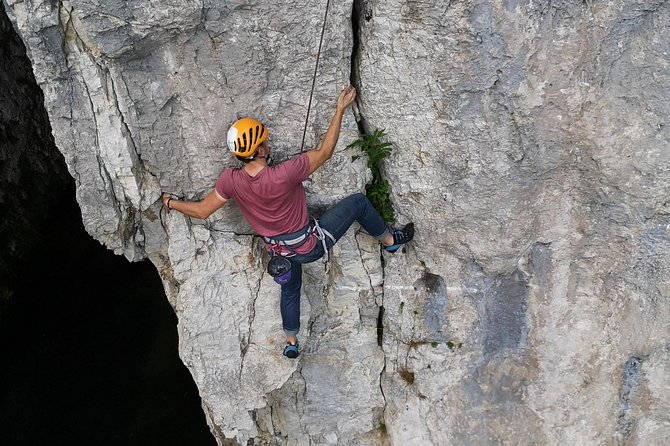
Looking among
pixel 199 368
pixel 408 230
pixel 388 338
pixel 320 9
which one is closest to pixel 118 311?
pixel 199 368

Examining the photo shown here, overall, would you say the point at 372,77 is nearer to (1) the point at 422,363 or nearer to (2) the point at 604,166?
(2) the point at 604,166

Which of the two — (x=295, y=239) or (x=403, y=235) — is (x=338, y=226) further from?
(x=403, y=235)

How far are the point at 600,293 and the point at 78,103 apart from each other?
487cm

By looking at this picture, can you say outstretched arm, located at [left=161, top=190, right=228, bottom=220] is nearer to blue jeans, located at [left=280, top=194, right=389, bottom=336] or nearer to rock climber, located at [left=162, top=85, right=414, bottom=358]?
rock climber, located at [left=162, top=85, right=414, bottom=358]

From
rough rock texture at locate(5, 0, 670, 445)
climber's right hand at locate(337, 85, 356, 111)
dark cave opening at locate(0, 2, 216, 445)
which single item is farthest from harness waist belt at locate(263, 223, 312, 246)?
dark cave opening at locate(0, 2, 216, 445)

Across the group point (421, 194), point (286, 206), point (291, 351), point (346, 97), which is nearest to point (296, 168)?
point (286, 206)

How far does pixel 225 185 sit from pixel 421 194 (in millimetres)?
1728

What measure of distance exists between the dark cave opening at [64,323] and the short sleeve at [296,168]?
276 inches

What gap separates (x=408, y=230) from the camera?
580 cm

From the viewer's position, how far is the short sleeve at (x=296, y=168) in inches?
193

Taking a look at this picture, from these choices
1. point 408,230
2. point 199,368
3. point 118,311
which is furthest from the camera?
point 118,311

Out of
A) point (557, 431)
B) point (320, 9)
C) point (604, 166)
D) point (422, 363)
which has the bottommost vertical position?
→ point (557, 431)

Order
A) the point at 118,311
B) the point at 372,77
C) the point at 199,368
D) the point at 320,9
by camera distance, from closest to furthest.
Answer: the point at 320,9 < the point at 372,77 < the point at 199,368 < the point at 118,311

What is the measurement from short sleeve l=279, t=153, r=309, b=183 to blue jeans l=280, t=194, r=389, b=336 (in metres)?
0.65
